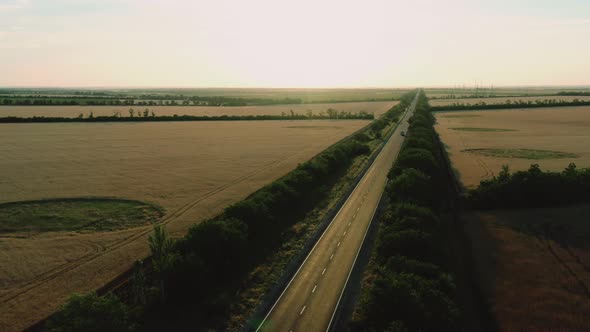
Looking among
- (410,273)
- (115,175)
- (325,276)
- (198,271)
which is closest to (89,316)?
(198,271)

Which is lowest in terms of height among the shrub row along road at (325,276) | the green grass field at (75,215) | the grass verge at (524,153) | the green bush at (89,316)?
the shrub row along road at (325,276)

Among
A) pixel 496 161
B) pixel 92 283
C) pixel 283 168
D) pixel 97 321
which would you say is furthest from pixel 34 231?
pixel 496 161

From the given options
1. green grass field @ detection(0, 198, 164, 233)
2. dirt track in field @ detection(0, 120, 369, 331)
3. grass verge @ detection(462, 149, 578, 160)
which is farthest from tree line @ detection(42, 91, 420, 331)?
grass verge @ detection(462, 149, 578, 160)

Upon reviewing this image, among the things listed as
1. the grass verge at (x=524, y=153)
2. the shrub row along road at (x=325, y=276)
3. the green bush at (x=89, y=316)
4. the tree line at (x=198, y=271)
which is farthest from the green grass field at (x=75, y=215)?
the grass verge at (x=524, y=153)

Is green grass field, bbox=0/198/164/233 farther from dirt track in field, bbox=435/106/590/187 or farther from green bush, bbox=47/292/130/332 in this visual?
dirt track in field, bbox=435/106/590/187

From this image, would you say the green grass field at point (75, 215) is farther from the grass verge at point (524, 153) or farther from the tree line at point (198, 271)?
the grass verge at point (524, 153)

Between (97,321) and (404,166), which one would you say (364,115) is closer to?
(404,166)

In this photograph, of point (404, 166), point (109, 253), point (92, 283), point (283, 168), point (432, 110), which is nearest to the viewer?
point (92, 283)
